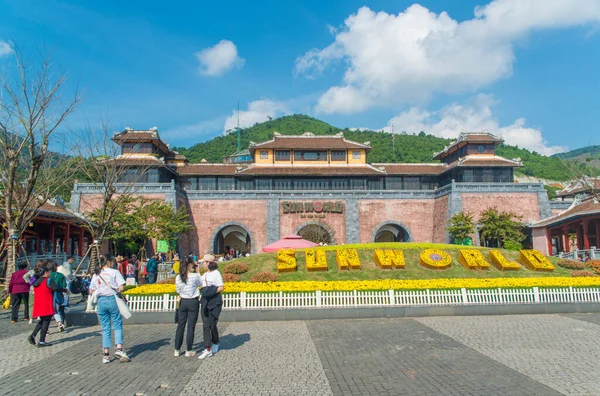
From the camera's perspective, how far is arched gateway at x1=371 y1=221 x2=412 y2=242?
35.5 m

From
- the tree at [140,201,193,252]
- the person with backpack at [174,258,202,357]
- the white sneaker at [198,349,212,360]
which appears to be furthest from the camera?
the tree at [140,201,193,252]

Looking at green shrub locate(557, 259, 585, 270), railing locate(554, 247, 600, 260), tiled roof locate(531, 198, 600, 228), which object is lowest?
green shrub locate(557, 259, 585, 270)

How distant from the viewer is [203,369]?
6629mm

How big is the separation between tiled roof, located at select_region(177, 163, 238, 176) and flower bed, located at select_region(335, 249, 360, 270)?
64.5ft

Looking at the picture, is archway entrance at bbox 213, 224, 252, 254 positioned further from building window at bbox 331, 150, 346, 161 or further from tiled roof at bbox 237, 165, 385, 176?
building window at bbox 331, 150, 346, 161

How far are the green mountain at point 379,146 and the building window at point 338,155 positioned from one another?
116 feet

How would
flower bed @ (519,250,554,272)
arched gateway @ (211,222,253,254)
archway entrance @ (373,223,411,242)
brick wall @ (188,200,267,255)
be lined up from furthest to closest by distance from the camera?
arched gateway @ (211,222,253,254) → archway entrance @ (373,223,411,242) → brick wall @ (188,200,267,255) → flower bed @ (519,250,554,272)

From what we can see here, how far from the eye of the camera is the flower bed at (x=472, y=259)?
18.4 m

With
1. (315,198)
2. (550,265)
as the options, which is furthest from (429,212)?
(550,265)

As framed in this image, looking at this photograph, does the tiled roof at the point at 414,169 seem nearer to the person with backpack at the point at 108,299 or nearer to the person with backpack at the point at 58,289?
the person with backpack at the point at 58,289

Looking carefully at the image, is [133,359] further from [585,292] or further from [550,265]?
[550,265]

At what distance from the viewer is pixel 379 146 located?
81.3 metres

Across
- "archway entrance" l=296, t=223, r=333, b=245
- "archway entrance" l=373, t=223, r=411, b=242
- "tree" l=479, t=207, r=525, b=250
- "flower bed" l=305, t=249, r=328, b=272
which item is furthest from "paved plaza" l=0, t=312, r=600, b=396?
"archway entrance" l=373, t=223, r=411, b=242

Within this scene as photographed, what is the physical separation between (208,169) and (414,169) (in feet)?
62.5
